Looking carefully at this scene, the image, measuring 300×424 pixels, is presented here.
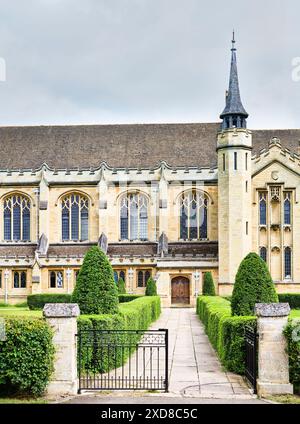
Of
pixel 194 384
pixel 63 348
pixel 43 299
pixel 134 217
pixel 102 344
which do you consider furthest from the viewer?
pixel 134 217

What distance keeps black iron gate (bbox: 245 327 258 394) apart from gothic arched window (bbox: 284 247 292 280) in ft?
126

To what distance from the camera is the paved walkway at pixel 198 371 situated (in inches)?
642

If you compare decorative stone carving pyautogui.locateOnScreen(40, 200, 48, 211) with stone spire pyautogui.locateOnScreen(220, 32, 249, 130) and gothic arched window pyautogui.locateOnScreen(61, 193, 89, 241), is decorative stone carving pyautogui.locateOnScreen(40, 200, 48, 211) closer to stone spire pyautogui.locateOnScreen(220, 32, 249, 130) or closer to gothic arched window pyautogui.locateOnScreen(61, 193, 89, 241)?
gothic arched window pyautogui.locateOnScreen(61, 193, 89, 241)

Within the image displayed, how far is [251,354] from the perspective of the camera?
673 inches

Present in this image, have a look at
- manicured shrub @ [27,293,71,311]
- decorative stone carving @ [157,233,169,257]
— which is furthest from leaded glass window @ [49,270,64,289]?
decorative stone carving @ [157,233,169,257]

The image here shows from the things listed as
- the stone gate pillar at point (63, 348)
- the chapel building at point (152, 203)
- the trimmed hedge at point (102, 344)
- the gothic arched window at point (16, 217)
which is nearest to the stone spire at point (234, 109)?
the chapel building at point (152, 203)

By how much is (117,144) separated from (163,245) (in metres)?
10.8

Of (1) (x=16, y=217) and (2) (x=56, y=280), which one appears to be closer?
(2) (x=56, y=280)

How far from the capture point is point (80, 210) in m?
61.5

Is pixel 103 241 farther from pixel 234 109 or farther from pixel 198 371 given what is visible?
pixel 198 371

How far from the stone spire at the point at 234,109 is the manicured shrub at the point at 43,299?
55.9 feet

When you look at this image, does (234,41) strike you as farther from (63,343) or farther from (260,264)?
(63,343)

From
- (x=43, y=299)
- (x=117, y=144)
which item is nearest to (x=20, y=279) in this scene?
(x=43, y=299)

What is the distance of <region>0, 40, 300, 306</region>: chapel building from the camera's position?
182ft
